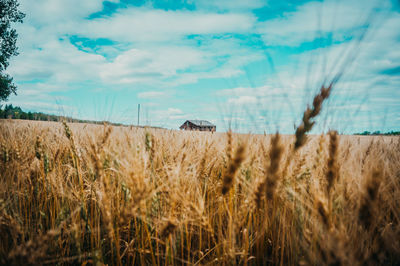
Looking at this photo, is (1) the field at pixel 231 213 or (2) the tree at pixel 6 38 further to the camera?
(2) the tree at pixel 6 38

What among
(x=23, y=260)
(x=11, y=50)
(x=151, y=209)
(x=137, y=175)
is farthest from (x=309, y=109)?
(x=11, y=50)

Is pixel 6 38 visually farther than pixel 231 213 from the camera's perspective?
Yes

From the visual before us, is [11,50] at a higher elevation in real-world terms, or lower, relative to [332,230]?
higher

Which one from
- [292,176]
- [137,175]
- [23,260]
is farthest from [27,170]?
[292,176]

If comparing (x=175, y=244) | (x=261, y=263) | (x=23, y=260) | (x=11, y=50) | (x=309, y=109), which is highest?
(x=11, y=50)

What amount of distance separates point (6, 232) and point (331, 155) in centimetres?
232

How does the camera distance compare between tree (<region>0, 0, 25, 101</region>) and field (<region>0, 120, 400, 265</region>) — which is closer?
field (<region>0, 120, 400, 265</region>)

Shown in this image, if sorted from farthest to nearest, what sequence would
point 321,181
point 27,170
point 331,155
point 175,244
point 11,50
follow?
point 11,50
point 27,170
point 321,181
point 175,244
point 331,155

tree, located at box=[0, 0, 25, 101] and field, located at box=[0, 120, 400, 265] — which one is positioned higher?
tree, located at box=[0, 0, 25, 101]

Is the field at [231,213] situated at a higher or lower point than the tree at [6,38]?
lower

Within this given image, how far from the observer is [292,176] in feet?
5.06

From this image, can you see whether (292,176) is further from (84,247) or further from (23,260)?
(84,247)

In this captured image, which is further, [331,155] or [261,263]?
[261,263]

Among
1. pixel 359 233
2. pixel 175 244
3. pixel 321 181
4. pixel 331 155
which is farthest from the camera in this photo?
pixel 321 181
